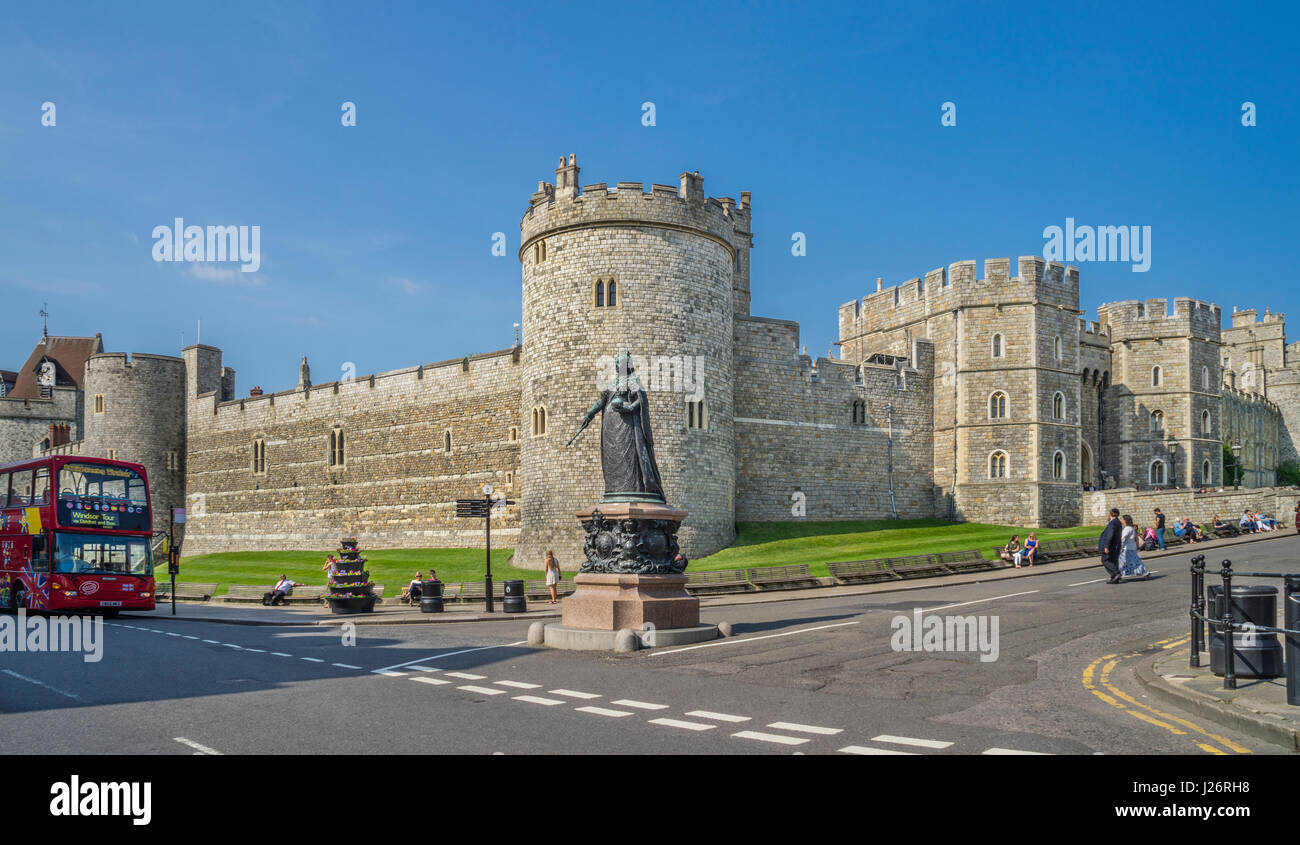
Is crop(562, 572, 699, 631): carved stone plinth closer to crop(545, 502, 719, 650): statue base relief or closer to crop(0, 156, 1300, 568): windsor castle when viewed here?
crop(545, 502, 719, 650): statue base relief

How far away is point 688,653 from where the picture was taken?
13.8 metres

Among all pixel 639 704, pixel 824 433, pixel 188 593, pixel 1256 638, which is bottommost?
pixel 188 593

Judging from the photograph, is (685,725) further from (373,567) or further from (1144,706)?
(373,567)

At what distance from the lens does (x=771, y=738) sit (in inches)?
315

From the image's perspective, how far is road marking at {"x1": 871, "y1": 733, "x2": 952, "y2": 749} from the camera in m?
7.61

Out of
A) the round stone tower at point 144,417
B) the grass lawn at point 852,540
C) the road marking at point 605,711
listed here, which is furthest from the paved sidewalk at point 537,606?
the round stone tower at point 144,417

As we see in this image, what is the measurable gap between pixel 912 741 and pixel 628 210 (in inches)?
1010

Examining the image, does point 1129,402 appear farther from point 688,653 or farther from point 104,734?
point 104,734

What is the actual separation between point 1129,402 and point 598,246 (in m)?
27.2

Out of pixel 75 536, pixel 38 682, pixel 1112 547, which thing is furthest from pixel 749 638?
pixel 75 536
